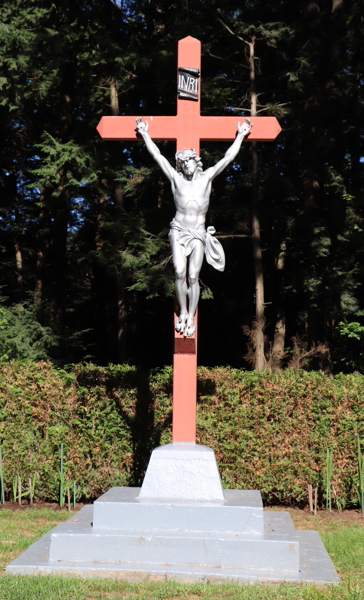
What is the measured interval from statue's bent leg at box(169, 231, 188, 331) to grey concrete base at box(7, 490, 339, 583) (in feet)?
Answer: 6.66

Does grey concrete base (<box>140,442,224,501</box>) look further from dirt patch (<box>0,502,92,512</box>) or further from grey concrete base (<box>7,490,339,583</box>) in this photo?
dirt patch (<box>0,502,92,512</box>)

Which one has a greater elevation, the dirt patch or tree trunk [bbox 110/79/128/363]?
tree trunk [bbox 110/79/128/363]

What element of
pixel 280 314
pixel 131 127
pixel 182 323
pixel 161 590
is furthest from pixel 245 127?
pixel 280 314

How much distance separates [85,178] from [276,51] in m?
6.26

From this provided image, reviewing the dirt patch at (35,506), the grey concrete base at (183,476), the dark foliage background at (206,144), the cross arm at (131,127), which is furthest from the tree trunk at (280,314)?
the grey concrete base at (183,476)

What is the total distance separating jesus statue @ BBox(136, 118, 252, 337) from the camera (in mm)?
6758

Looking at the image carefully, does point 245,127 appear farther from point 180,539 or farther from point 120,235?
point 120,235

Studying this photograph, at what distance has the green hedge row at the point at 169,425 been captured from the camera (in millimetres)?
9227

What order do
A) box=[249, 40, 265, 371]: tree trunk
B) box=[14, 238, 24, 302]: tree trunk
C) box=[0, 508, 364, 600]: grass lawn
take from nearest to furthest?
box=[0, 508, 364, 600]: grass lawn
box=[249, 40, 265, 371]: tree trunk
box=[14, 238, 24, 302]: tree trunk

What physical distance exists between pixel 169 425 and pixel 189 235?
11.6 feet

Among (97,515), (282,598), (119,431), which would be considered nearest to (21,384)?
(119,431)

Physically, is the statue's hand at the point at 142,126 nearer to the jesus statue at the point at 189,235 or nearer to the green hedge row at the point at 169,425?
the jesus statue at the point at 189,235

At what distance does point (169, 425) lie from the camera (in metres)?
9.40

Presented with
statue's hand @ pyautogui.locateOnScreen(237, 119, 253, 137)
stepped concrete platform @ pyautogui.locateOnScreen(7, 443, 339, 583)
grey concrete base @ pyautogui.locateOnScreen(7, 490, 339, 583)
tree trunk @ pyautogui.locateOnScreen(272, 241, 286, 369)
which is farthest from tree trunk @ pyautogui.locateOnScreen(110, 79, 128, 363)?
grey concrete base @ pyautogui.locateOnScreen(7, 490, 339, 583)
